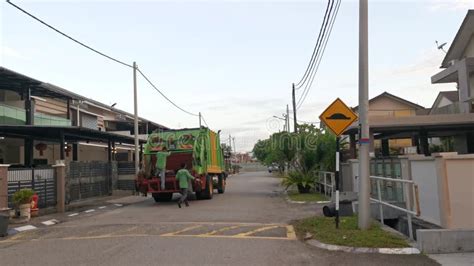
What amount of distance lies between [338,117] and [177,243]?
4.66 meters

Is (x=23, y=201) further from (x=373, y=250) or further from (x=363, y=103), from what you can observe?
(x=373, y=250)

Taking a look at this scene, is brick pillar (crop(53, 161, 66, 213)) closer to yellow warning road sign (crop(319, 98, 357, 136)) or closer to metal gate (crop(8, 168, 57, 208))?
metal gate (crop(8, 168, 57, 208))

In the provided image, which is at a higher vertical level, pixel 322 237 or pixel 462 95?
pixel 462 95

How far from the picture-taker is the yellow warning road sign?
11891mm

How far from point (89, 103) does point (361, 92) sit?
130ft

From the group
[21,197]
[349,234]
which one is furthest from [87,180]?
[349,234]

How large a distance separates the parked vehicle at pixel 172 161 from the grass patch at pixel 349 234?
957 cm

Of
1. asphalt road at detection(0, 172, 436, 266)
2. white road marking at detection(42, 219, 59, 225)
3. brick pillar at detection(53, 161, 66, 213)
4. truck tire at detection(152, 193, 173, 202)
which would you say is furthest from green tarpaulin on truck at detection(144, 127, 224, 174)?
white road marking at detection(42, 219, 59, 225)

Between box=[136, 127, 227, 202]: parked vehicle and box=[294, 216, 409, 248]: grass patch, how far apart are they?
31.4 ft

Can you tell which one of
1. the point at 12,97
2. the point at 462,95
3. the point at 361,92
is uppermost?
the point at 12,97

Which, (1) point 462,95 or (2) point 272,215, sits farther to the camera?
(1) point 462,95

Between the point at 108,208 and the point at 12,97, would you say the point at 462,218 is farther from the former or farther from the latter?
the point at 12,97

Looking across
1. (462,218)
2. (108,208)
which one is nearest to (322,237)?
(462,218)

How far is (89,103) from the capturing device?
155ft
